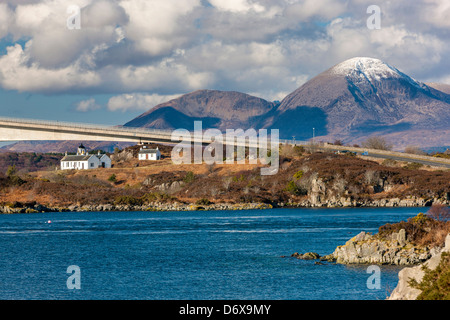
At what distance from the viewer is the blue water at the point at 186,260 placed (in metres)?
33.2

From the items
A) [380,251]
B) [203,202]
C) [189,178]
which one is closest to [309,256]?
[380,251]

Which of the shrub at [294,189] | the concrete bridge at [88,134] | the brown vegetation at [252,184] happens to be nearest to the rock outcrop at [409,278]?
the brown vegetation at [252,184]

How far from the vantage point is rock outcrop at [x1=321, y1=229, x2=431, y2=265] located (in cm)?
3875

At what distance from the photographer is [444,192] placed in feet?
322

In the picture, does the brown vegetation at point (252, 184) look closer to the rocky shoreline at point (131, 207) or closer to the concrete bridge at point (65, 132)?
the rocky shoreline at point (131, 207)

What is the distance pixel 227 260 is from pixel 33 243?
22.3 m

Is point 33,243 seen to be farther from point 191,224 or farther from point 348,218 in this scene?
point 348,218

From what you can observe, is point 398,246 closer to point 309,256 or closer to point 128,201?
point 309,256

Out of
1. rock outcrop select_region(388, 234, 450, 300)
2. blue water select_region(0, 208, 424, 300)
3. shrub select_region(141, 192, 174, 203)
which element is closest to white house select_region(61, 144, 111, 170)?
shrub select_region(141, 192, 174, 203)

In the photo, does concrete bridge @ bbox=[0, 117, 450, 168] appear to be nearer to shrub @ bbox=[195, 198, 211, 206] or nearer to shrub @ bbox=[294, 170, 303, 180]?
shrub @ bbox=[294, 170, 303, 180]

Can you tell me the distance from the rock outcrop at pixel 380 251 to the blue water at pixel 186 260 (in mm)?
1436

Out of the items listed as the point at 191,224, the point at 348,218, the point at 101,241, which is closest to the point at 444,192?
the point at 348,218
